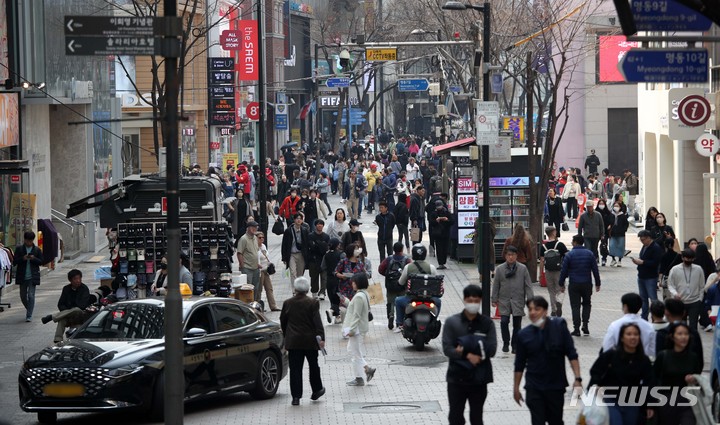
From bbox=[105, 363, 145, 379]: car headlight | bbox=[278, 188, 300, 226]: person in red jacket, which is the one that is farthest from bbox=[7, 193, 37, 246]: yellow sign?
bbox=[105, 363, 145, 379]: car headlight

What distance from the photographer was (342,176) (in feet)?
170

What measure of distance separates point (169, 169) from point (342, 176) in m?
40.3

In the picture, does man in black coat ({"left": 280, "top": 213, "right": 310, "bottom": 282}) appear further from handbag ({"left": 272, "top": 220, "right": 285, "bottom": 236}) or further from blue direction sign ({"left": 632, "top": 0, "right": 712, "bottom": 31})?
blue direction sign ({"left": 632, "top": 0, "right": 712, "bottom": 31})

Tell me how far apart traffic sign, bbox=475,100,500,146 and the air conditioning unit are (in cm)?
1367

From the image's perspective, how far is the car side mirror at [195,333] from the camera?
14836 millimetres

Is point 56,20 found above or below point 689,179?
above

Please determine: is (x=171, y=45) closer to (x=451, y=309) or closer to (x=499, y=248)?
(x=451, y=309)

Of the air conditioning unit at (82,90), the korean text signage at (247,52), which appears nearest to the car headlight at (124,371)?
the air conditioning unit at (82,90)

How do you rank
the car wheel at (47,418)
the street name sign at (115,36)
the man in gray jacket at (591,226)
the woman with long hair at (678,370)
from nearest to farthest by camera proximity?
the woman with long hair at (678,370) < the street name sign at (115,36) < the car wheel at (47,418) < the man in gray jacket at (591,226)

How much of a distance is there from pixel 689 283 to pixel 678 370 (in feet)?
26.2

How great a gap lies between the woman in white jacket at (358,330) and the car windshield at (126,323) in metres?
2.85

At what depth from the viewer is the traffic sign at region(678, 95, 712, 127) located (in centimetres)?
2519

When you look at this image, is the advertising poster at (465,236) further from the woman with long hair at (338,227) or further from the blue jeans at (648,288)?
the blue jeans at (648,288)

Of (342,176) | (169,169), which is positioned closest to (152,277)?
(169,169)
